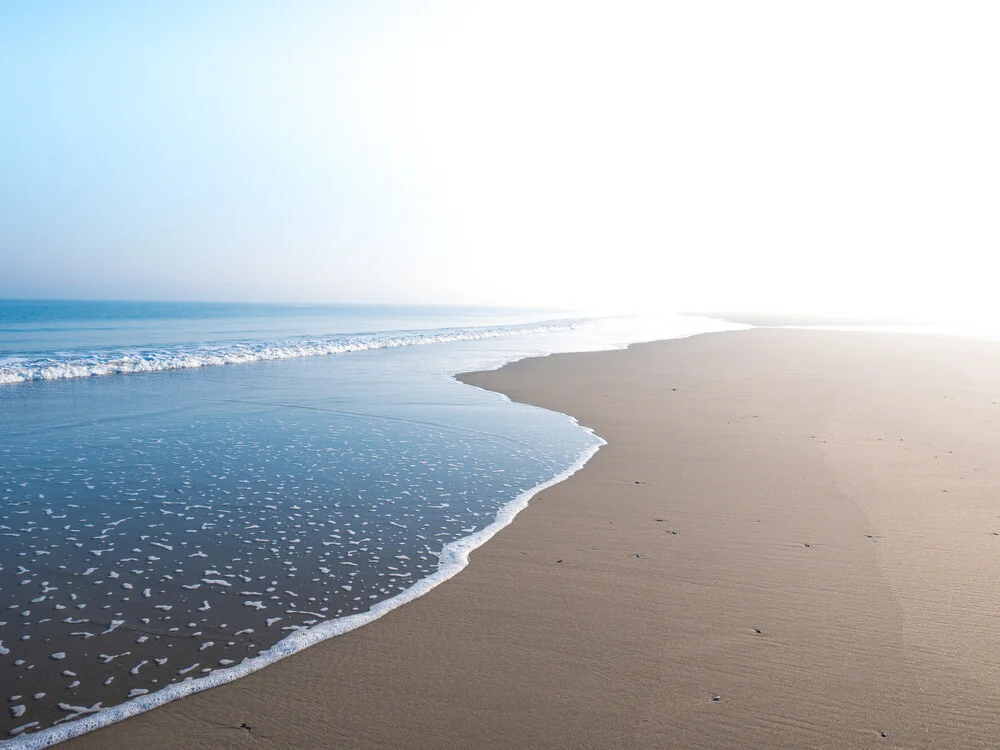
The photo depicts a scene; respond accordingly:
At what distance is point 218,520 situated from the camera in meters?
6.13

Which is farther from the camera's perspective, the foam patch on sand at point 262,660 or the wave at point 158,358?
the wave at point 158,358

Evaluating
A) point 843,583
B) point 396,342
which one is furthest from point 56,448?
point 396,342

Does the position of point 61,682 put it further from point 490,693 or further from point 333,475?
point 333,475

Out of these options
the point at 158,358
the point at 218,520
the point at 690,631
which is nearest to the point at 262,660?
the point at 690,631

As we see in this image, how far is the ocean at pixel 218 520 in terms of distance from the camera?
374 centimetres

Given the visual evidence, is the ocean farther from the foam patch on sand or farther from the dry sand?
the dry sand

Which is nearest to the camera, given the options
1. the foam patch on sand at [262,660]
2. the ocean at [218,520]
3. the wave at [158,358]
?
the foam patch on sand at [262,660]

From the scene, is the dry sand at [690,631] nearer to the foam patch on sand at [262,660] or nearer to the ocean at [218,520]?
the foam patch on sand at [262,660]

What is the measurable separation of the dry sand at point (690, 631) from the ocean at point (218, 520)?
0.40m

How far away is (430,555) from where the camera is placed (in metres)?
5.43

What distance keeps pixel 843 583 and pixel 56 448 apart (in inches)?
381

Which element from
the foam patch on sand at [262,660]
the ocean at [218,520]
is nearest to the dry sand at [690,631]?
the foam patch on sand at [262,660]

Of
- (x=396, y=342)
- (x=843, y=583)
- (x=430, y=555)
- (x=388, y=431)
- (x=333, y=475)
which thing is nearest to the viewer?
(x=843, y=583)

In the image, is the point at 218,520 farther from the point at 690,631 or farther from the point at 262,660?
the point at 690,631
